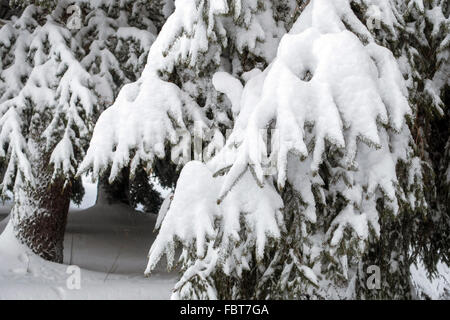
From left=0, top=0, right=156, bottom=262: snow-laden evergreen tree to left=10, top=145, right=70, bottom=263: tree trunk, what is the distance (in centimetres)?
1

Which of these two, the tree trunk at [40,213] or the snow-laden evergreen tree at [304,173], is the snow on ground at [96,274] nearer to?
the tree trunk at [40,213]

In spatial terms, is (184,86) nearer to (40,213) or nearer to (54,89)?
(54,89)

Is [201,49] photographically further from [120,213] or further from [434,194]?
[120,213]

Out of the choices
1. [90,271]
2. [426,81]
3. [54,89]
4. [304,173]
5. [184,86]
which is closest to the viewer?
[304,173]

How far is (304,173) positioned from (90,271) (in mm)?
5342

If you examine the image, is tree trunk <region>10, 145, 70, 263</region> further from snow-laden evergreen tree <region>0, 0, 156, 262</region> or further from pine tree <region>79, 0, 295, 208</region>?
pine tree <region>79, 0, 295, 208</region>

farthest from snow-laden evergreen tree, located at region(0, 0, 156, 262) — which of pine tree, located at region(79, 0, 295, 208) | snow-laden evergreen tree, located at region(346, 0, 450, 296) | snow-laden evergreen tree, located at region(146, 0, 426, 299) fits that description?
snow-laden evergreen tree, located at region(346, 0, 450, 296)

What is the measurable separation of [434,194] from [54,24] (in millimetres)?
5790

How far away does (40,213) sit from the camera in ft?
25.8

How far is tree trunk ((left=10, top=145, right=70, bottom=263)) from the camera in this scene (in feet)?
25.3

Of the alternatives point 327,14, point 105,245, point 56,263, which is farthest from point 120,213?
point 327,14

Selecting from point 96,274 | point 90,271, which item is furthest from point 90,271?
point 96,274

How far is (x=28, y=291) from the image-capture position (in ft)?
19.9

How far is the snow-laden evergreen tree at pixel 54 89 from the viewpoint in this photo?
7.02m
